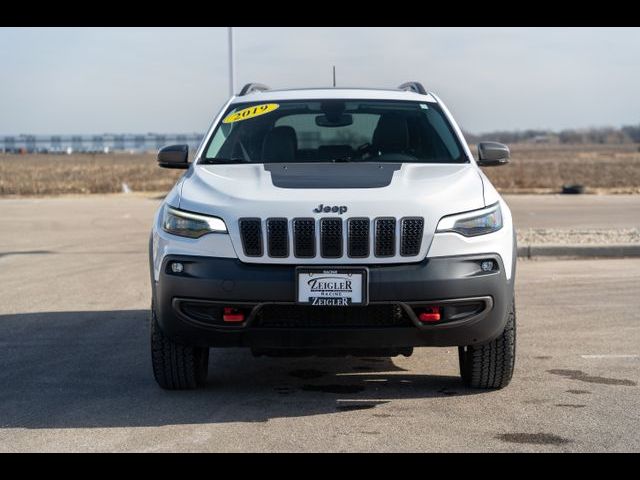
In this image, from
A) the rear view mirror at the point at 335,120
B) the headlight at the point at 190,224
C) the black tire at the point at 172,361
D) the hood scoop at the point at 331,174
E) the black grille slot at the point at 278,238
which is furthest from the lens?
the rear view mirror at the point at 335,120

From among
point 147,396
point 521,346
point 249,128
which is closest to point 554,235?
point 521,346

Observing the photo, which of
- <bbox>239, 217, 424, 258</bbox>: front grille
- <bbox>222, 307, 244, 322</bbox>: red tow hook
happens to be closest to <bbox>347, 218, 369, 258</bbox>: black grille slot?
<bbox>239, 217, 424, 258</bbox>: front grille

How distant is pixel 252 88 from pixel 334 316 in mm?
3209

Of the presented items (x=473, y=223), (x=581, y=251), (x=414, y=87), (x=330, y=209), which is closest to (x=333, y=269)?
(x=330, y=209)

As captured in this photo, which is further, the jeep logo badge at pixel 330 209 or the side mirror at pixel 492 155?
the side mirror at pixel 492 155

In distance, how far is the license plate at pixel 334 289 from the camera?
243 inches

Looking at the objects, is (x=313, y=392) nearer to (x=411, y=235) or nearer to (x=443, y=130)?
(x=411, y=235)

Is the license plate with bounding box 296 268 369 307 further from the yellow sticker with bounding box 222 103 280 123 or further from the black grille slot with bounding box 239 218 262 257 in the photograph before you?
the yellow sticker with bounding box 222 103 280 123

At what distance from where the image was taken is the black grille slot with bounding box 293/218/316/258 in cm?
625

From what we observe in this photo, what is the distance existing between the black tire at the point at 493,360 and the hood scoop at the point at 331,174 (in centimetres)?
114

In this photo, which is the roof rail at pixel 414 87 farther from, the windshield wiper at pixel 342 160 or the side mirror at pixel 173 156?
the side mirror at pixel 173 156

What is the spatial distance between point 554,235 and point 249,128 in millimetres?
9089

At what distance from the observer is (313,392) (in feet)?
22.9

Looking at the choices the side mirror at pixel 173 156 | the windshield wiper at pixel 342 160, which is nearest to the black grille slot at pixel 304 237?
the windshield wiper at pixel 342 160
